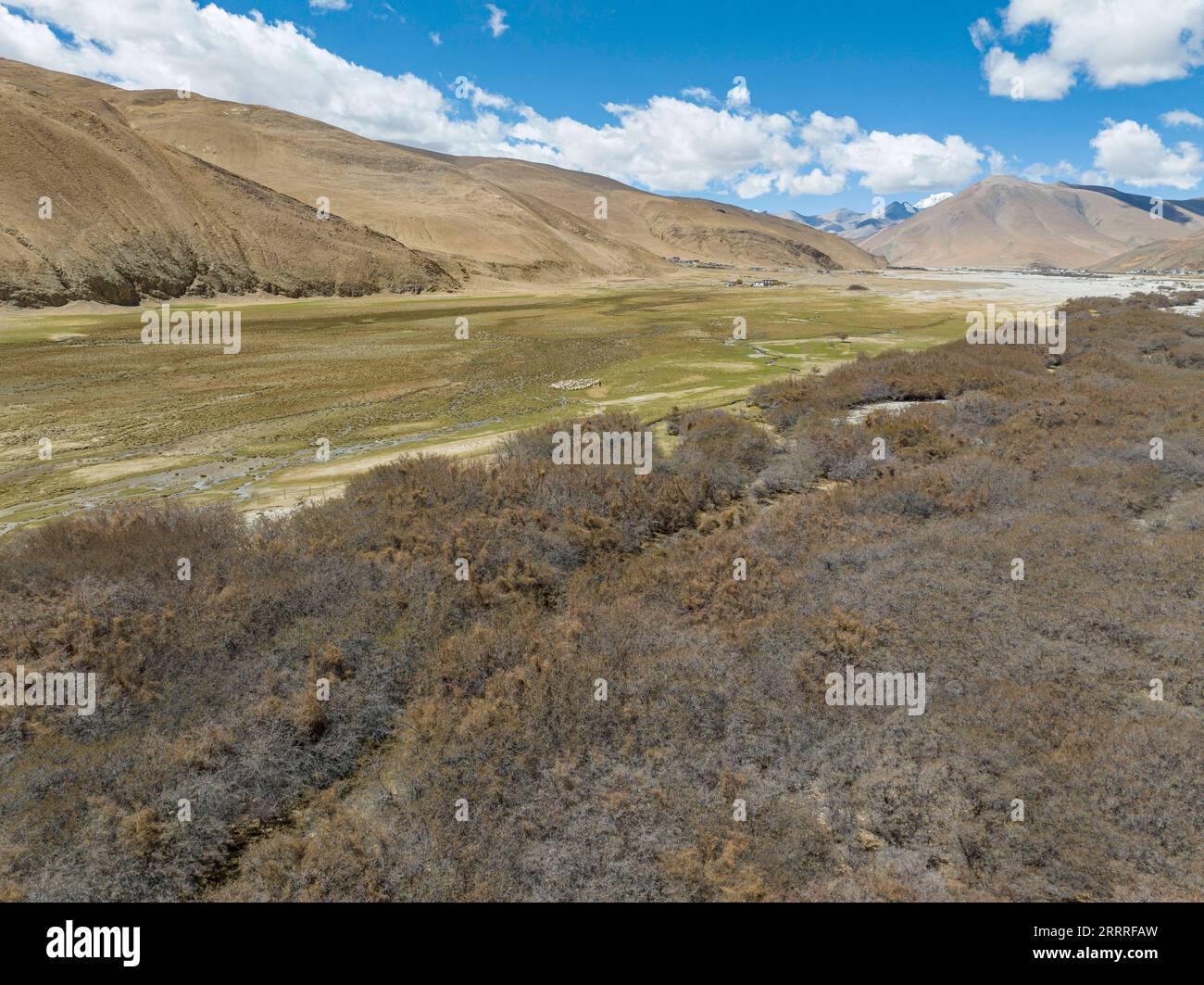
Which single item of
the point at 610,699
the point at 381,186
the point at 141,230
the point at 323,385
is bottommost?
the point at 610,699

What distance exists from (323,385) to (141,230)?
62.7 metres

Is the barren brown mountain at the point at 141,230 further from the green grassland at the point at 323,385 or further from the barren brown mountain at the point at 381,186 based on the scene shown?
the barren brown mountain at the point at 381,186

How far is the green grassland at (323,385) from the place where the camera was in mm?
19000

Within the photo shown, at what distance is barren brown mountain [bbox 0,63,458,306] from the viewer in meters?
62.6

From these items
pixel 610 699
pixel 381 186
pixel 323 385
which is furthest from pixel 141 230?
pixel 610 699

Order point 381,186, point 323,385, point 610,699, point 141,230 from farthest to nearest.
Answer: point 381,186
point 141,230
point 323,385
point 610,699

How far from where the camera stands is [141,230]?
71.3 m

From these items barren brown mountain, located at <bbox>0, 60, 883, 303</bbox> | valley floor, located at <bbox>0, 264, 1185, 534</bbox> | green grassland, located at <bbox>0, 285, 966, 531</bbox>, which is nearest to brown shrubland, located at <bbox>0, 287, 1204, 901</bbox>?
valley floor, located at <bbox>0, 264, 1185, 534</bbox>

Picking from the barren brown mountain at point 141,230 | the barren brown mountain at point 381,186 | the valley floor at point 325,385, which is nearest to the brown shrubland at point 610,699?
the valley floor at point 325,385

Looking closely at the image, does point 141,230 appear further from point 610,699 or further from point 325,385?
point 610,699

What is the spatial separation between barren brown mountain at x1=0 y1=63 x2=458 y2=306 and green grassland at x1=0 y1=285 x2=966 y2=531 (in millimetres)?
10719

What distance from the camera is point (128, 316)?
56438 millimetres
